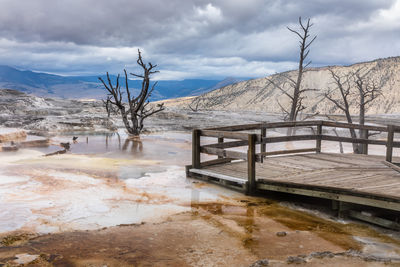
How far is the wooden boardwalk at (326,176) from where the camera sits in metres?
5.65

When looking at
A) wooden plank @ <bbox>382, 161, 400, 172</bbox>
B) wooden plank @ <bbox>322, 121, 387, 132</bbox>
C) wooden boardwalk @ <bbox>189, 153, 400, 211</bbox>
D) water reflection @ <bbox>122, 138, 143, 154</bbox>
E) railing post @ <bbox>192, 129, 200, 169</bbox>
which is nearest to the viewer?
wooden boardwalk @ <bbox>189, 153, 400, 211</bbox>

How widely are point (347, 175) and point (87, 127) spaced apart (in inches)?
647

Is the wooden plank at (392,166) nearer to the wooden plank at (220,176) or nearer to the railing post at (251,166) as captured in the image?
the railing post at (251,166)

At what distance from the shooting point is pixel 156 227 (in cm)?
545

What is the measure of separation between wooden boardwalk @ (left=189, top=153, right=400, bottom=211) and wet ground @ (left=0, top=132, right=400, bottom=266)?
346 mm

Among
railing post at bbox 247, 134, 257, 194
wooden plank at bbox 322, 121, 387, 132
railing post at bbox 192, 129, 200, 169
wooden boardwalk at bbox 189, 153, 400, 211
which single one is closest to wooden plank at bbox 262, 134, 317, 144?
wooden boardwalk at bbox 189, 153, 400, 211

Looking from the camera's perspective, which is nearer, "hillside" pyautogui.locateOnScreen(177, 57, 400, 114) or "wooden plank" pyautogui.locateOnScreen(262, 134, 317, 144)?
"wooden plank" pyautogui.locateOnScreen(262, 134, 317, 144)

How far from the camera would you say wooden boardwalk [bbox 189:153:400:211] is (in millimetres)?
5652

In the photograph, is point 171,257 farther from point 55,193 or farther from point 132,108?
point 132,108

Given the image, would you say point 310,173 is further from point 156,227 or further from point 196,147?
point 156,227

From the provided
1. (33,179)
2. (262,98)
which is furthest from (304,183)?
(262,98)

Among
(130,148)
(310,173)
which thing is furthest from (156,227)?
(130,148)

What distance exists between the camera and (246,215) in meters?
6.19

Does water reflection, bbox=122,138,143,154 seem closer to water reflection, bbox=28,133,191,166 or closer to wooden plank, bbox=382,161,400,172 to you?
water reflection, bbox=28,133,191,166
